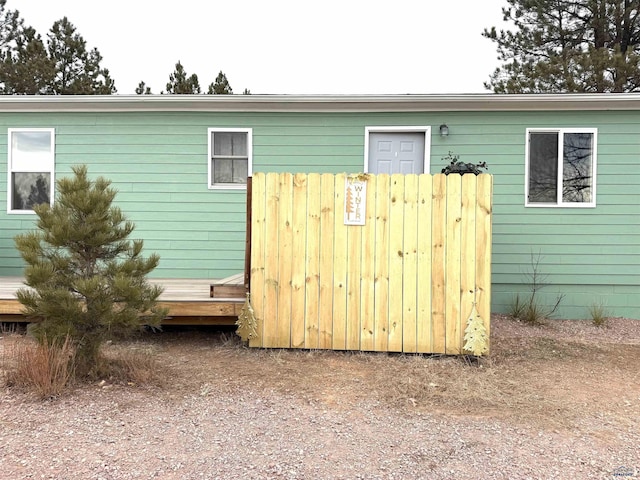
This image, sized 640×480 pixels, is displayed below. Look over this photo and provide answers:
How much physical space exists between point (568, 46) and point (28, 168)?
514 inches

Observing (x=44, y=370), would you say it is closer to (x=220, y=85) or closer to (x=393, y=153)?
(x=393, y=153)

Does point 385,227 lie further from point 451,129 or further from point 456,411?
point 451,129

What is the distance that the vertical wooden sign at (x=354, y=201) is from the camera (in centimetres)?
423

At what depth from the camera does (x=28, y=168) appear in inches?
260

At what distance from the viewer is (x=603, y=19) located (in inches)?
457

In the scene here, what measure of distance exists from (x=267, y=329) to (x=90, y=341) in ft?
5.15

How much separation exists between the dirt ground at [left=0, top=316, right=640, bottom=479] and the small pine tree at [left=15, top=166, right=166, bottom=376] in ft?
1.39

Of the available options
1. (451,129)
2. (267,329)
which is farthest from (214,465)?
(451,129)

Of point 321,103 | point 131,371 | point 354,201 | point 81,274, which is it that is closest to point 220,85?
point 321,103

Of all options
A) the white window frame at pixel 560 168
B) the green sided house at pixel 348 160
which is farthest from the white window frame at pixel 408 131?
the white window frame at pixel 560 168

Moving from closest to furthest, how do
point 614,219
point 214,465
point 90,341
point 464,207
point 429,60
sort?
point 214,465 < point 90,341 < point 464,207 < point 614,219 < point 429,60

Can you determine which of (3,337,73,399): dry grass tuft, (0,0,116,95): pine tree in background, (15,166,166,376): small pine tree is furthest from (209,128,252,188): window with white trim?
(0,0,116,95): pine tree in background

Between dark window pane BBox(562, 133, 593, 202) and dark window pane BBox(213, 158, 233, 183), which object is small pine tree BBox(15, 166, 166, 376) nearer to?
dark window pane BBox(213, 158, 233, 183)

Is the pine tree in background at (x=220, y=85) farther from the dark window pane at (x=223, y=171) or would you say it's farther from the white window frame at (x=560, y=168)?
the white window frame at (x=560, y=168)
